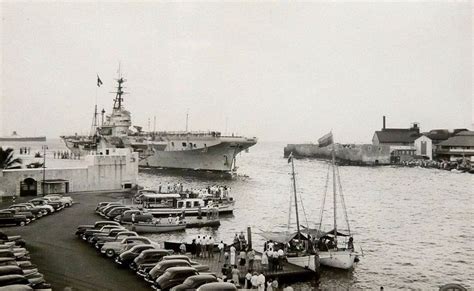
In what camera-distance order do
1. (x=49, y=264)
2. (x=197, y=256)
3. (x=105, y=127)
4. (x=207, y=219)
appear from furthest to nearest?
(x=105, y=127) < (x=207, y=219) < (x=197, y=256) < (x=49, y=264)

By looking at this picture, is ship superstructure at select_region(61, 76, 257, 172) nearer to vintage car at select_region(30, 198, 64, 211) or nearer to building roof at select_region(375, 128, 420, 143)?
vintage car at select_region(30, 198, 64, 211)

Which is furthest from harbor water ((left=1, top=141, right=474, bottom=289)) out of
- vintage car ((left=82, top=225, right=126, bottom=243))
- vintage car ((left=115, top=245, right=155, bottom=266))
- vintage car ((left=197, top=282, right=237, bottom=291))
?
vintage car ((left=115, top=245, right=155, bottom=266))

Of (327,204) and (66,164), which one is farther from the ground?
(66,164)

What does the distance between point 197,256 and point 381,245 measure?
51.6 feet

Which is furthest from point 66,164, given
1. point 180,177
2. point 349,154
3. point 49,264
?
point 349,154

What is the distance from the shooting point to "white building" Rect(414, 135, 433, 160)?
117500 mm

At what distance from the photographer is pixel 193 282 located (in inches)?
706

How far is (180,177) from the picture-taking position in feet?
265

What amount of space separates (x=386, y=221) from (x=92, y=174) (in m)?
30.3

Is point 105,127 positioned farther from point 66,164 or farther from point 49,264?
point 49,264

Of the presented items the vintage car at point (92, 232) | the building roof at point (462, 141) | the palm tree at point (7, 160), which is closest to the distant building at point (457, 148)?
the building roof at point (462, 141)

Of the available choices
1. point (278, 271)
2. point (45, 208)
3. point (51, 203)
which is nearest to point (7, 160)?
point (51, 203)

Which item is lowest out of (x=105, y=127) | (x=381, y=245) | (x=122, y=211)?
(x=381, y=245)

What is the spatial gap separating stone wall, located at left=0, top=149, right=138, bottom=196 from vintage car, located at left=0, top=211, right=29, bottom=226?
13253 mm
